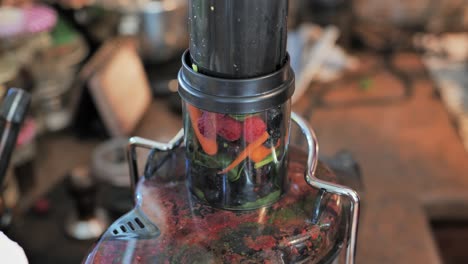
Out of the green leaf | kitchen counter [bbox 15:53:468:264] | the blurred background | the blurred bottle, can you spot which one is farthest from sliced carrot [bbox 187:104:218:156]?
the blurred bottle

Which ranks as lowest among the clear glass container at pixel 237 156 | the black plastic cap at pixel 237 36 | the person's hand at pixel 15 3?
Answer: the person's hand at pixel 15 3

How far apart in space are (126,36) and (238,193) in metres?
0.94

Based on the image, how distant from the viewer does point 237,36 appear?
15.1 inches

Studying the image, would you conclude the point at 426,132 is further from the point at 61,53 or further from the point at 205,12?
the point at 205,12

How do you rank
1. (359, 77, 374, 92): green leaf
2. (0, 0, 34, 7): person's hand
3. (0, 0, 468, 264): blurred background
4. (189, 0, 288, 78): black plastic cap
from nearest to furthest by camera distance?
(189, 0, 288, 78): black plastic cap
(0, 0, 468, 264): blurred background
(0, 0, 34, 7): person's hand
(359, 77, 374, 92): green leaf

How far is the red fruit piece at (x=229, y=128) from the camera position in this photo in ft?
1.35

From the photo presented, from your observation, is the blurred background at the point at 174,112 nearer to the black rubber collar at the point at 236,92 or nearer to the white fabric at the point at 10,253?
the white fabric at the point at 10,253

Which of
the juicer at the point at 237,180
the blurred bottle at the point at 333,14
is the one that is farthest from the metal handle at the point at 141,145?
the blurred bottle at the point at 333,14

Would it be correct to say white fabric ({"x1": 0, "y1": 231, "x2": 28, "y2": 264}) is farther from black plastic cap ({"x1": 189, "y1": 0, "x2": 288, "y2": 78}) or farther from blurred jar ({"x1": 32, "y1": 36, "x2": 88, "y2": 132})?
blurred jar ({"x1": 32, "y1": 36, "x2": 88, "y2": 132})

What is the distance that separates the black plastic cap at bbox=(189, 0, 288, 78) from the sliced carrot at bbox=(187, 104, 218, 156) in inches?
1.4

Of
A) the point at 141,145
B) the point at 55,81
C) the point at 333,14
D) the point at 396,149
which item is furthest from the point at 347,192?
the point at 333,14

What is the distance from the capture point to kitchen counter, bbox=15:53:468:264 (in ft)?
3.19

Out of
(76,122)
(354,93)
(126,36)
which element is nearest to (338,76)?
(354,93)

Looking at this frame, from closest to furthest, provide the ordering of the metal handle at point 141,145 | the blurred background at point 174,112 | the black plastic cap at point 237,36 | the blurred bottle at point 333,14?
the black plastic cap at point 237,36
the metal handle at point 141,145
the blurred background at point 174,112
the blurred bottle at point 333,14
